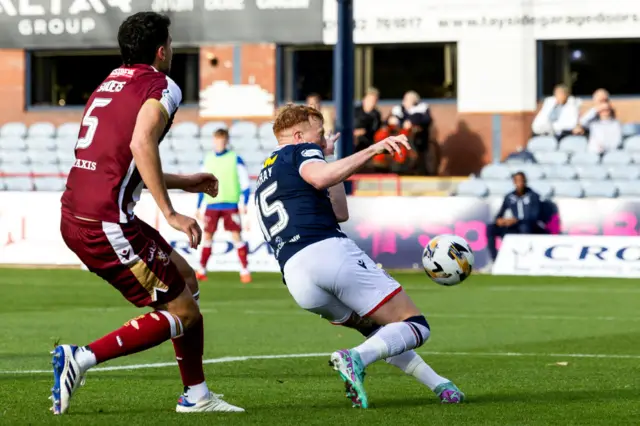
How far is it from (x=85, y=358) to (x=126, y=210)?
2.54 feet

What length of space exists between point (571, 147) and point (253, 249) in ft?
20.9

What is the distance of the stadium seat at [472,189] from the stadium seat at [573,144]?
2.08 meters

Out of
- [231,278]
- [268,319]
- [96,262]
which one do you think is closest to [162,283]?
[96,262]

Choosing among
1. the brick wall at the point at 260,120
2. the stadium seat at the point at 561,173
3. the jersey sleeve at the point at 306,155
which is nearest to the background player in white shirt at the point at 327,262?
the jersey sleeve at the point at 306,155

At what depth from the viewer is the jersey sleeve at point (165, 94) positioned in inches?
276

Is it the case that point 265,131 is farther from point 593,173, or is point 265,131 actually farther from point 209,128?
point 593,173

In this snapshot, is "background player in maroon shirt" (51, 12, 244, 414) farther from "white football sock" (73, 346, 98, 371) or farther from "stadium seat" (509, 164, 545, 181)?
"stadium seat" (509, 164, 545, 181)

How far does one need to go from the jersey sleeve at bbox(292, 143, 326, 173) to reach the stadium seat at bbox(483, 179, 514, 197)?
16.0m

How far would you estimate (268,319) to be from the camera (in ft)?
46.5

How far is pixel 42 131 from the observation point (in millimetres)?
29312

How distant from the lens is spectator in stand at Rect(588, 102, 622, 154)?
2438 centimetres

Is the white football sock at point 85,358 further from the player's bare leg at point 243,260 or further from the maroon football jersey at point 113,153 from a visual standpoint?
the player's bare leg at point 243,260

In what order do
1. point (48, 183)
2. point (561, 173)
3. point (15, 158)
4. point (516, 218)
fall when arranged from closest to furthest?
point (516, 218) → point (561, 173) → point (48, 183) → point (15, 158)

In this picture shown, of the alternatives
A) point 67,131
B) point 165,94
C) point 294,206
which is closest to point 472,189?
point 67,131
